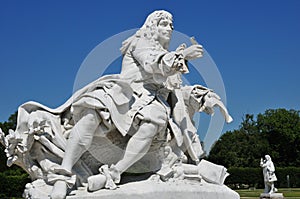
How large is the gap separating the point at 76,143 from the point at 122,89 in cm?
75

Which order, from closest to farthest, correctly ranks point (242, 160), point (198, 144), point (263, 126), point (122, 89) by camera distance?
1. point (122, 89)
2. point (198, 144)
3. point (242, 160)
4. point (263, 126)

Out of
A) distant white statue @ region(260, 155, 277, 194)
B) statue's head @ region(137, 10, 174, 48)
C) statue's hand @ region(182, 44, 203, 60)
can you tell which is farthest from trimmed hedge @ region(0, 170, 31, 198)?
statue's hand @ region(182, 44, 203, 60)

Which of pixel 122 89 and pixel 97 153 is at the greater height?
pixel 122 89

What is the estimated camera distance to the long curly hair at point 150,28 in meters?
5.38

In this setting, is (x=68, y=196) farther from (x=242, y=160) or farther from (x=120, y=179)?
(x=242, y=160)

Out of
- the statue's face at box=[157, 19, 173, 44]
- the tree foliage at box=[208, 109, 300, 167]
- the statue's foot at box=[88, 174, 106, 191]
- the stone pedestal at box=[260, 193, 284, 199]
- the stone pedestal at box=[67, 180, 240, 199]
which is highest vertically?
the tree foliage at box=[208, 109, 300, 167]

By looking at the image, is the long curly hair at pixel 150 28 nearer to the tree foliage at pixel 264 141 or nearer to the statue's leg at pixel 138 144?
the statue's leg at pixel 138 144

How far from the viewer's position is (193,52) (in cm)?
515

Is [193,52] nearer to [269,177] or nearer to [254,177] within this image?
[269,177]

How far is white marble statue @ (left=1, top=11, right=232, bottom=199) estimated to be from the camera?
474 centimetres

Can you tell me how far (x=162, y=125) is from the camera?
4.95 metres

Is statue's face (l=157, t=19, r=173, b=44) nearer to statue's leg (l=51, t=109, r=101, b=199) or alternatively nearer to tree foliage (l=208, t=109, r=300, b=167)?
statue's leg (l=51, t=109, r=101, b=199)

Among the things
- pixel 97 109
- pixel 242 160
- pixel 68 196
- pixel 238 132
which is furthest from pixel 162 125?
pixel 238 132

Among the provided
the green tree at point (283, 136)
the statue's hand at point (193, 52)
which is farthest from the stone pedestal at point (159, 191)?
the green tree at point (283, 136)
